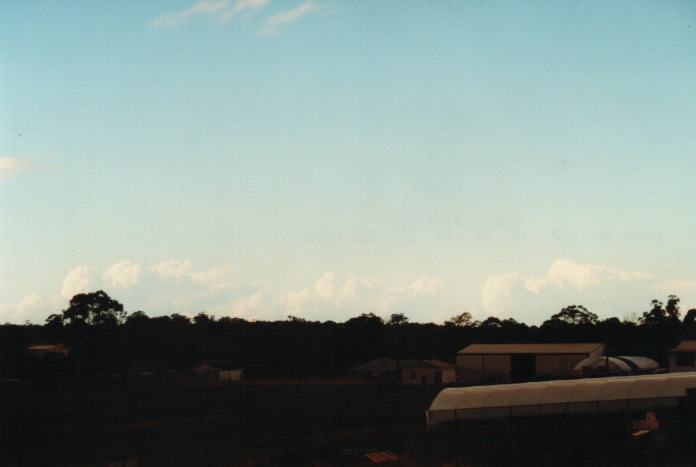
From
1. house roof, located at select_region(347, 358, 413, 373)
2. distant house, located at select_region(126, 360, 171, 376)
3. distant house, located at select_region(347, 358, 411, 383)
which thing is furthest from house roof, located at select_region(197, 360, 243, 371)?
house roof, located at select_region(347, 358, 413, 373)

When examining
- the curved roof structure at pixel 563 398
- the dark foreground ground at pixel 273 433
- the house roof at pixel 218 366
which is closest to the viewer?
the dark foreground ground at pixel 273 433

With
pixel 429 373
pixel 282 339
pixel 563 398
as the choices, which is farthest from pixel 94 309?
pixel 563 398

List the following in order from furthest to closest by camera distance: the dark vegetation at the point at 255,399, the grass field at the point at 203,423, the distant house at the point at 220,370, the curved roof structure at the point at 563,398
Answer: the distant house at the point at 220,370
the curved roof structure at the point at 563,398
the grass field at the point at 203,423
the dark vegetation at the point at 255,399

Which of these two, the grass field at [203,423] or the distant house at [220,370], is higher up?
the distant house at [220,370]

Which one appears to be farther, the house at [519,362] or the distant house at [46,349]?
the distant house at [46,349]

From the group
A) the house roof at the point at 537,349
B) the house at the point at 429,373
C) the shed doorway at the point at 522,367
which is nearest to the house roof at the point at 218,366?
the house at the point at 429,373

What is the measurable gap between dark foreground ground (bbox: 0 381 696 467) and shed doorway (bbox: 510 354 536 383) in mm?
15601

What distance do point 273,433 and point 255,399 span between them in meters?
22.2

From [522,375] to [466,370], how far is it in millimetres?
5759

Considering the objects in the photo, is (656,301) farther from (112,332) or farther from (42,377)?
(42,377)

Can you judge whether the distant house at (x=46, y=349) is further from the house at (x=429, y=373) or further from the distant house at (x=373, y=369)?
the house at (x=429, y=373)

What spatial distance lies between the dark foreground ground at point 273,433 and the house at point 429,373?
50.1ft

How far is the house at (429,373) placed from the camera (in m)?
86.9

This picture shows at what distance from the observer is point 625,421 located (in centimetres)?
3938
